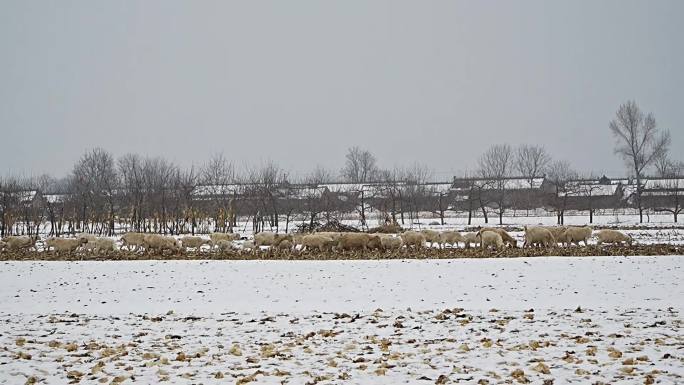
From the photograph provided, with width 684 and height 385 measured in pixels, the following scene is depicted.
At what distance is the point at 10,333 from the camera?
986 cm

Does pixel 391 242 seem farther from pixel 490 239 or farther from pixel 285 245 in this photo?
pixel 285 245

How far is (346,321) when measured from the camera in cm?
1061

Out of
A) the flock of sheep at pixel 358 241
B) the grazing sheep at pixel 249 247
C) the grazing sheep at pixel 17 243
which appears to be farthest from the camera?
the grazing sheep at pixel 17 243

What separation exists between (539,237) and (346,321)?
1494 centimetres

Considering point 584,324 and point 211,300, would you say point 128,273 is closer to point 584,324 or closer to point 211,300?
point 211,300

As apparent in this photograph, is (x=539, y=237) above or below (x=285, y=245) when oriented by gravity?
above

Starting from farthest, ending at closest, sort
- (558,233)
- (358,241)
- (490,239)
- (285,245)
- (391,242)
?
(558,233), (285,245), (391,242), (358,241), (490,239)

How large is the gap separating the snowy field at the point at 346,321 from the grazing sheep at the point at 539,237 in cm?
581

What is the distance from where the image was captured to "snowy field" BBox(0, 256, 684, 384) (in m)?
7.23

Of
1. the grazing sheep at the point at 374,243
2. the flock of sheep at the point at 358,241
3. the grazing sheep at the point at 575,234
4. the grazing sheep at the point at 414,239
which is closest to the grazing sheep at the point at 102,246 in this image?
the flock of sheep at the point at 358,241

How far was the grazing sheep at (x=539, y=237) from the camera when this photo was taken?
76.6ft

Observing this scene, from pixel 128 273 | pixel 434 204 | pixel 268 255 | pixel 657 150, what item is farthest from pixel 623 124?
pixel 128 273

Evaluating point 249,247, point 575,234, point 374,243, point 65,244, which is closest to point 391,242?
point 374,243

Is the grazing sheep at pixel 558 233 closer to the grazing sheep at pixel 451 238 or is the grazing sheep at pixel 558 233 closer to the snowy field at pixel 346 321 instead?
the grazing sheep at pixel 451 238
